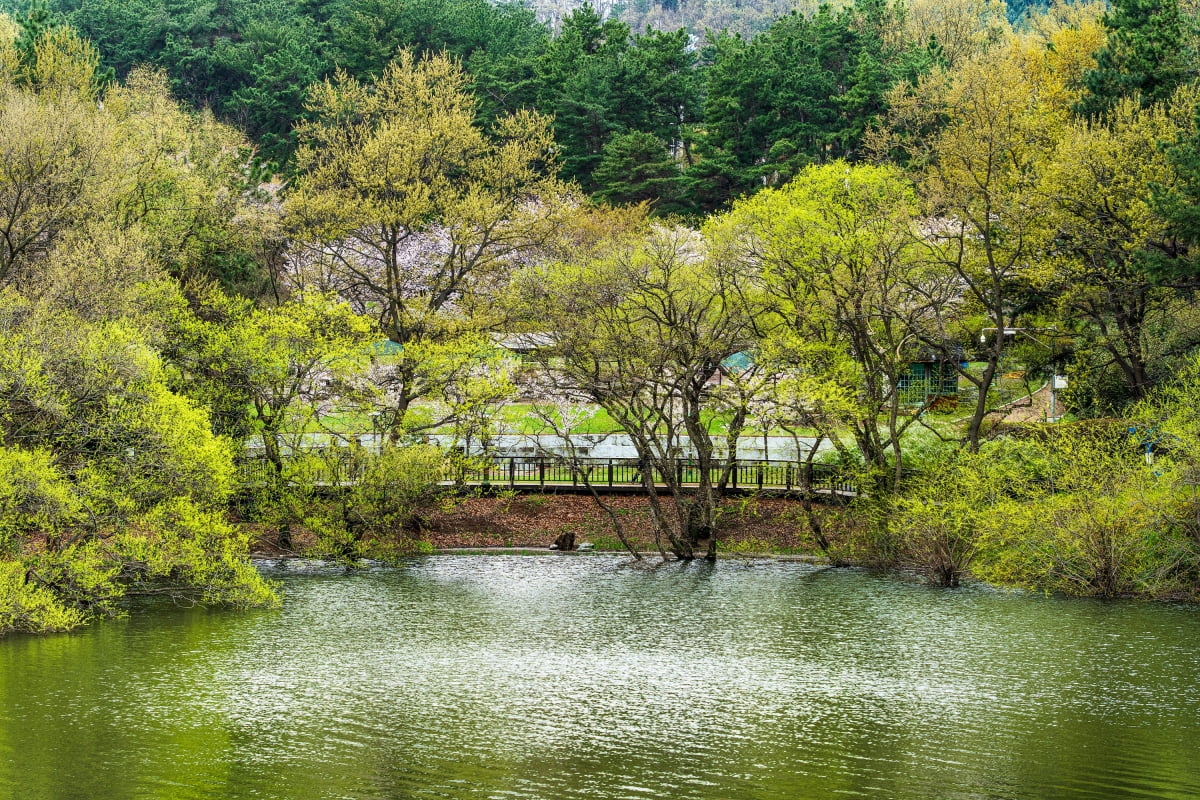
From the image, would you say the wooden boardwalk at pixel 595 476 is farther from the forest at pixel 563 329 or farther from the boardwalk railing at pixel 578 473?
the forest at pixel 563 329

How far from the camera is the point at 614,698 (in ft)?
66.2

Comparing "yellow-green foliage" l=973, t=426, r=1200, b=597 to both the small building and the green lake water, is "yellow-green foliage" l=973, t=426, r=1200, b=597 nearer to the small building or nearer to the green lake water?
the green lake water

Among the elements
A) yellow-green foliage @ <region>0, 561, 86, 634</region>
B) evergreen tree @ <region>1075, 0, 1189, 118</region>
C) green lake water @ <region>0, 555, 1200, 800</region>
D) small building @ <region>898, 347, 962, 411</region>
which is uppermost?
evergreen tree @ <region>1075, 0, 1189, 118</region>

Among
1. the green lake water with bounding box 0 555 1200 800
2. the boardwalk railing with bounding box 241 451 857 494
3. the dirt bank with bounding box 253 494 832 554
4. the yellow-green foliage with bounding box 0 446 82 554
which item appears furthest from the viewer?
the dirt bank with bounding box 253 494 832 554

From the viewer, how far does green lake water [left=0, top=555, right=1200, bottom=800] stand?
1570 cm

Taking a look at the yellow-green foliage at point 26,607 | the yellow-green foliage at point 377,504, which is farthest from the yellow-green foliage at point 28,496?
the yellow-green foliage at point 377,504

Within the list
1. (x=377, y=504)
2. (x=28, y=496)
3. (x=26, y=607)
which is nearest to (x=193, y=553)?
(x=28, y=496)

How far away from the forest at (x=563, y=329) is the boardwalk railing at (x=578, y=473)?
1.58 feet

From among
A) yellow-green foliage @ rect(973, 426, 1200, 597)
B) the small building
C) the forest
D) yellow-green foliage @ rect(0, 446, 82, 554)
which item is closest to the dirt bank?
the forest

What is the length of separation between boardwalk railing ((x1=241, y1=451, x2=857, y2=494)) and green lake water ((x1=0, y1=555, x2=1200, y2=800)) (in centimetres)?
454

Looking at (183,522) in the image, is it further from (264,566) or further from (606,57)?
(606,57)

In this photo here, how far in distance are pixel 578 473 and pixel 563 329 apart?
7.03 meters

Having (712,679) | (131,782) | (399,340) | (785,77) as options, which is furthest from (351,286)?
(785,77)

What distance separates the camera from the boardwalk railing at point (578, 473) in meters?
34.2
